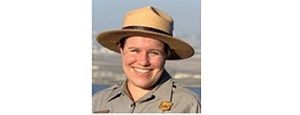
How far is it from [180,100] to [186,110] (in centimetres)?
5

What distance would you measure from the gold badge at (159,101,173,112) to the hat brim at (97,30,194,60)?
0.21 meters

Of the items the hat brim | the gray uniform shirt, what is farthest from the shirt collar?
the hat brim

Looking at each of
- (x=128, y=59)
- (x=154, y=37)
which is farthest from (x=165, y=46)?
(x=128, y=59)

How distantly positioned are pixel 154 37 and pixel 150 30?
1.5 inches

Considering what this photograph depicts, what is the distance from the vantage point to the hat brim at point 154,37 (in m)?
2.61

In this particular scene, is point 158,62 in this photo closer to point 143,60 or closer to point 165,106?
point 143,60

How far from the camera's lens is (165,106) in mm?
2680

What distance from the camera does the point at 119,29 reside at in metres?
2.65

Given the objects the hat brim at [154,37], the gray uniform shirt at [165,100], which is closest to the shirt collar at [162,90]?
the gray uniform shirt at [165,100]

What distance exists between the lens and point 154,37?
2613mm

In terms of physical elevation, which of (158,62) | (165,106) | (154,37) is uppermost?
(154,37)

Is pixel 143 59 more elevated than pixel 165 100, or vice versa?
pixel 143 59

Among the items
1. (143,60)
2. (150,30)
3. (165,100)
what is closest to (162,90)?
(165,100)

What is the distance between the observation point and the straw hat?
2.62 meters
